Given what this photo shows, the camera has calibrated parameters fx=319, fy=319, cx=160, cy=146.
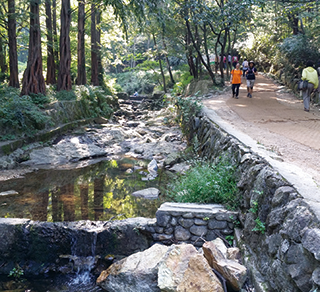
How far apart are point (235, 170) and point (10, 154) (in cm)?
775

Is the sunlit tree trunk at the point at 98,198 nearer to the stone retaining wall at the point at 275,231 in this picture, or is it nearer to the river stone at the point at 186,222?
the river stone at the point at 186,222

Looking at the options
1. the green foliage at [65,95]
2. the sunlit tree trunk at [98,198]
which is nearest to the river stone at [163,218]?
the sunlit tree trunk at [98,198]

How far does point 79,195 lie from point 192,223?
12.6ft

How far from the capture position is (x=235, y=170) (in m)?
5.88

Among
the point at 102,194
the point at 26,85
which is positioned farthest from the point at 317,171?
the point at 26,85

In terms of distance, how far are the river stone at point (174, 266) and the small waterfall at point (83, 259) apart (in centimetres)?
155

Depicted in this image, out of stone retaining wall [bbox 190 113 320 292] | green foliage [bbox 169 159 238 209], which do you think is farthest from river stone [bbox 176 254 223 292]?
green foliage [bbox 169 159 238 209]

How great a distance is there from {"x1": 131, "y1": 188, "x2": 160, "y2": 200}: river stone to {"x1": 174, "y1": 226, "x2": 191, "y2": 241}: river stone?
2.57 m

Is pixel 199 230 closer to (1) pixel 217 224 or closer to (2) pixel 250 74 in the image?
(1) pixel 217 224

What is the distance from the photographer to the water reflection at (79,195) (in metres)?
6.90

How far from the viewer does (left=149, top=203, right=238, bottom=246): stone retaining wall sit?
5164mm

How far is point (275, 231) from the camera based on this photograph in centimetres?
382

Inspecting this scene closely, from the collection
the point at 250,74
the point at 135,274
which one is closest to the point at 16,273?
the point at 135,274

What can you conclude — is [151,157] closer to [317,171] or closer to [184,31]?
[317,171]
